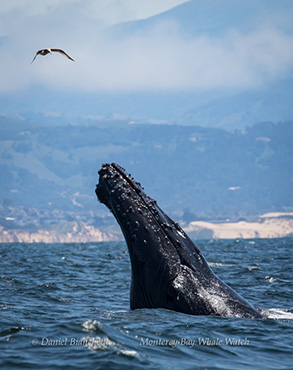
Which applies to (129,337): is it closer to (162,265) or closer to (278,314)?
(162,265)

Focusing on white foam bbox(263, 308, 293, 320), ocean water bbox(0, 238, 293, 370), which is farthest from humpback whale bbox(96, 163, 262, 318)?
white foam bbox(263, 308, 293, 320)

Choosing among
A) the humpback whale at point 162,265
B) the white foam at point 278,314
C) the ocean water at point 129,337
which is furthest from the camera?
the white foam at point 278,314

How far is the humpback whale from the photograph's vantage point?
911 cm

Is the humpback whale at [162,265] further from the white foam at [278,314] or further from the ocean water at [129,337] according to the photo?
the white foam at [278,314]

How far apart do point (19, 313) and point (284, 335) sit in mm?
4348

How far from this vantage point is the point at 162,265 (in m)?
9.12

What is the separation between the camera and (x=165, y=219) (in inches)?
377

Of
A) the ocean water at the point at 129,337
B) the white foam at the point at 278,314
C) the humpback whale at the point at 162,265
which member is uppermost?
the humpback whale at the point at 162,265

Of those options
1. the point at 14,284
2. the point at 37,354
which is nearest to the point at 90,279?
the point at 14,284

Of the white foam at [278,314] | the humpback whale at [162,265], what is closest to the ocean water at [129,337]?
the white foam at [278,314]

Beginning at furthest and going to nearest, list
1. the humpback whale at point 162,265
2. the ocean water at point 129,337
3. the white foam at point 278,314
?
the white foam at point 278,314 → the humpback whale at point 162,265 → the ocean water at point 129,337

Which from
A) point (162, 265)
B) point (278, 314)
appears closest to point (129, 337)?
point (162, 265)

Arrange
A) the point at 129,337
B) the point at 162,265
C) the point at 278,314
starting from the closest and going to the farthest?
the point at 129,337 < the point at 162,265 < the point at 278,314

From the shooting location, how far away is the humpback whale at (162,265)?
911 centimetres
